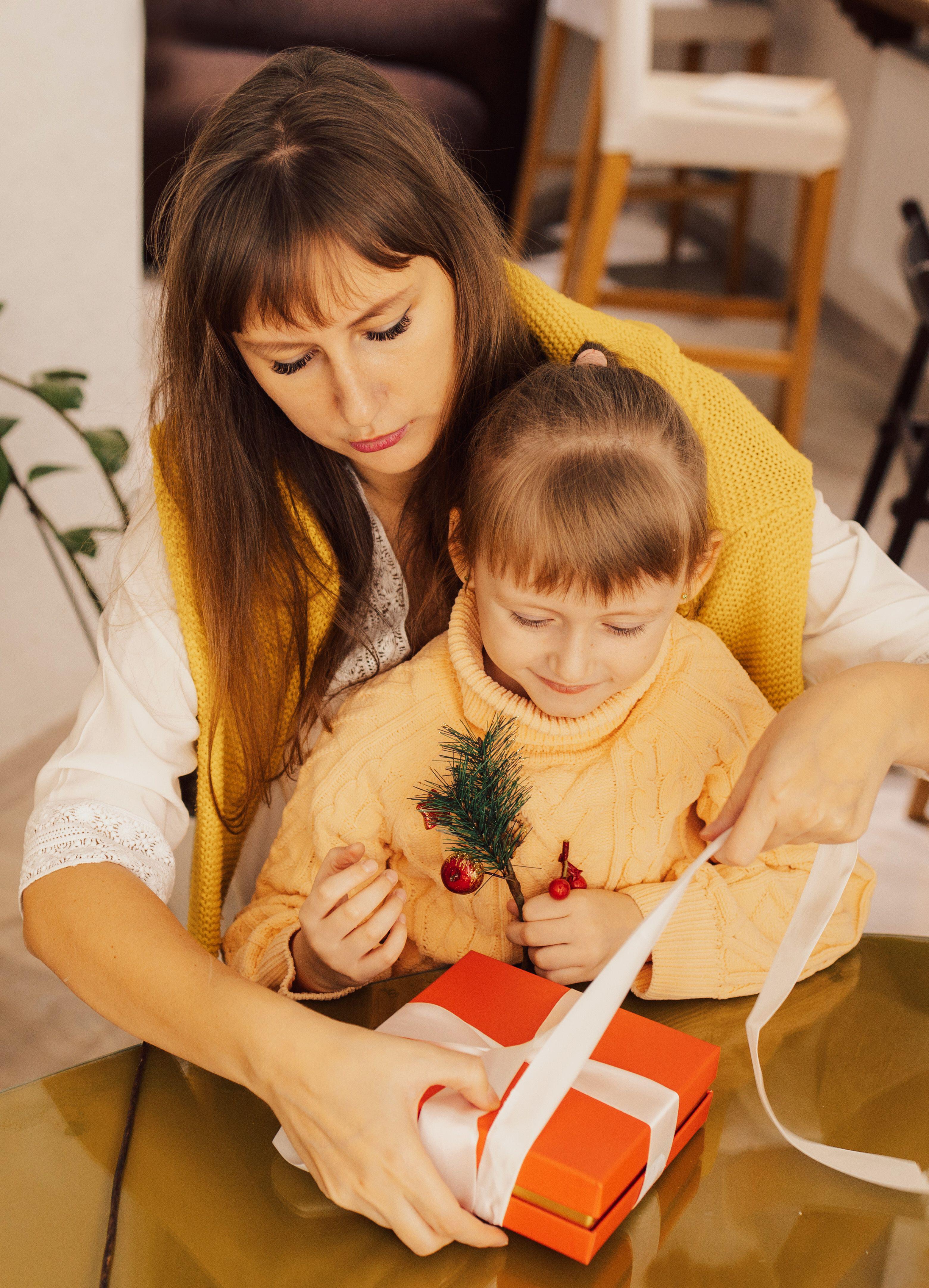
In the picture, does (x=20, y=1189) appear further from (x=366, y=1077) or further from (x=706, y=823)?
(x=706, y=823)

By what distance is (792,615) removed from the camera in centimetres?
113

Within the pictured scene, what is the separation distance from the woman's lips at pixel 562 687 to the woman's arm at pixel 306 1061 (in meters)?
0.33

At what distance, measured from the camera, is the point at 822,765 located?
80 cm

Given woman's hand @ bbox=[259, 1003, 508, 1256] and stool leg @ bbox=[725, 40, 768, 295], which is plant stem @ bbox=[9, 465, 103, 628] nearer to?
woman's hand @ bbox=[259, 1003, 508, 1256]

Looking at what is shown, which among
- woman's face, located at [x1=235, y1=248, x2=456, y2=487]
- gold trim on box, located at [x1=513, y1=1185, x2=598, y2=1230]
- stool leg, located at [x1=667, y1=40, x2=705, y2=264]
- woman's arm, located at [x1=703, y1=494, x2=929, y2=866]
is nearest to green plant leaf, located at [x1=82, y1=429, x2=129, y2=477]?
woman's face, located at [x1=235, y1=248, x2=456, y2=487]

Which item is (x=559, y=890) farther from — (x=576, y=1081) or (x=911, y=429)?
(x=911, y=429)

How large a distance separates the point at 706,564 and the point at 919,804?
130 cm

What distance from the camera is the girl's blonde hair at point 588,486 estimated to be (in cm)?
93

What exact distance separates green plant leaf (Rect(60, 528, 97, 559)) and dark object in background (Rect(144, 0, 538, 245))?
1.61m

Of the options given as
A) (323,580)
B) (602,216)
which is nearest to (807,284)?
(602,216)

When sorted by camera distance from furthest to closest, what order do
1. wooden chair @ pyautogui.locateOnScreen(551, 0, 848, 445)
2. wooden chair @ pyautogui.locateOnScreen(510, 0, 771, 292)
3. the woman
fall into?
1. wooden chair @ pyautogui.locateOnScreen(510, 0, 771, 292)
2. wooden chair @ pyautogui.locateOnScreen(551, 0, 848, 445)
3. the woman

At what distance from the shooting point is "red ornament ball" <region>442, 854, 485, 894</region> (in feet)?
2.85

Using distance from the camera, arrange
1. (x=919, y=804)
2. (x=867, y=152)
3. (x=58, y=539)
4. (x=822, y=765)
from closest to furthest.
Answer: (x=822, y=765)
(x=58, y=539)
(x=919, y=804)
(x=867, y=152)

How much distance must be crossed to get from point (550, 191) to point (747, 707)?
169 inches
